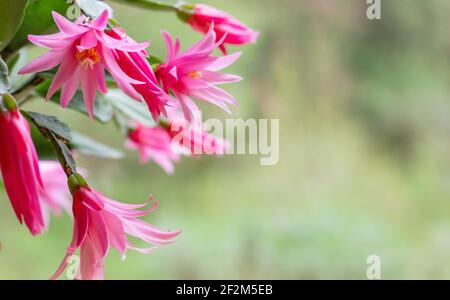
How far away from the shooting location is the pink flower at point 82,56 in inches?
14.1

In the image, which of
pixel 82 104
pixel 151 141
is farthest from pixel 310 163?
pixel 82 104

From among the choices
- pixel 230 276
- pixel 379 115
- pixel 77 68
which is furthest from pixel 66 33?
pixel 379 115

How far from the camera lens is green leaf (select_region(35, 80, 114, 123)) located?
498mm

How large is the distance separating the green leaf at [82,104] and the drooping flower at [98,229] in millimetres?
126

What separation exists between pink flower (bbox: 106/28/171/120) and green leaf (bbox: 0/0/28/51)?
6 cm

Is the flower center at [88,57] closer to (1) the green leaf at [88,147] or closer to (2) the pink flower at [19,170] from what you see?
(2) the pink flower at [19,170]

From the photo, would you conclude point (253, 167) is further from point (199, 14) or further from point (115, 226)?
point (115, 226)

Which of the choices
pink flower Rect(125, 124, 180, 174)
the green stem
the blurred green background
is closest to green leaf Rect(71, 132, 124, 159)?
pink flower Rect(125, 124, 180, 174)

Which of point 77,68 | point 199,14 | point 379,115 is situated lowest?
point 77,68

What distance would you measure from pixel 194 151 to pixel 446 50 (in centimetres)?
116

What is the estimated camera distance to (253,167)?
1.54 meters

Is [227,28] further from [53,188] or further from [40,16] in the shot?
[53,188]
